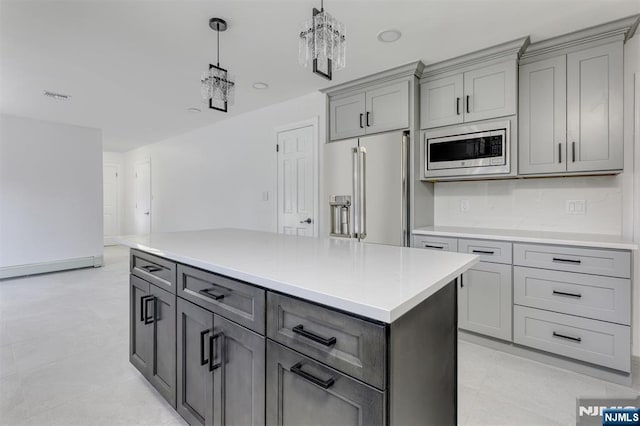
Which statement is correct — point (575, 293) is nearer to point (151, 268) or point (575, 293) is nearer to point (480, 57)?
point (480, 57)

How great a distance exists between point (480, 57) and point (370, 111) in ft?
3.41

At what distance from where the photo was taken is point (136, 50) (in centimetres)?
266

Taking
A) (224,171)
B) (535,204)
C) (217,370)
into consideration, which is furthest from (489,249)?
(224,171)

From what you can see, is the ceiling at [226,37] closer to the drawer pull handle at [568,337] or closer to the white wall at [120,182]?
the drawer pull handle at [568,337]

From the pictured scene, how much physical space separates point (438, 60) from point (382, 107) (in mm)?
621

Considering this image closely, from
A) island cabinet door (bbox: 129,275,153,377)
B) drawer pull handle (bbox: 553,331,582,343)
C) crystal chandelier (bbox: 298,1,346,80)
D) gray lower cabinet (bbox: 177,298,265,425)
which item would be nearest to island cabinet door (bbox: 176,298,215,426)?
gray lower cabinet (bbox: 177,298,265,425)

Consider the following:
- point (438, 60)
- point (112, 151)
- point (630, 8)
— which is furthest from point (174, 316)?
point (112, 151)

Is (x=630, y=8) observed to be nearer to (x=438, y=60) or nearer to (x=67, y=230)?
(x=438, y=60)

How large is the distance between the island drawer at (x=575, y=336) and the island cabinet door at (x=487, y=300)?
0.27 feet

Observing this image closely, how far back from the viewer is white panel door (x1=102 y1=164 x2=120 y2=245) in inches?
315

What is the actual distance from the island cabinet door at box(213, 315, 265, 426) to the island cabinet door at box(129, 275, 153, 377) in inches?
28.0

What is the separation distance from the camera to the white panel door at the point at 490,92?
250 centimetres

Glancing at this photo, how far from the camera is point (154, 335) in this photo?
5.70ft

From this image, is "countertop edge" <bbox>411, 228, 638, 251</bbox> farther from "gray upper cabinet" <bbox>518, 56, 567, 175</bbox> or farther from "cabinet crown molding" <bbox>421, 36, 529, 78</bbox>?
"cabinet crown molding" <bbox>421, 36, 529, 78</bbox>
